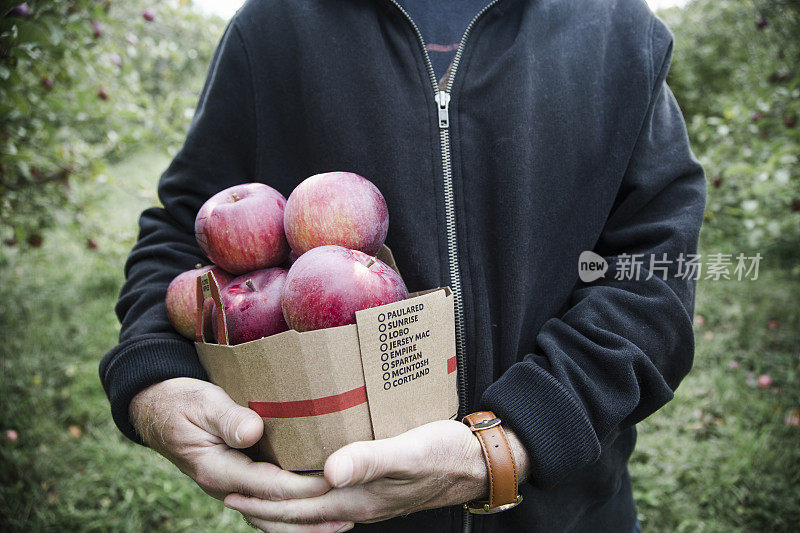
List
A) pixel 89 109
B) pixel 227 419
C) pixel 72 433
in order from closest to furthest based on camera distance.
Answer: pixel 227 419 → pixel 72 433 → pixel 89 109

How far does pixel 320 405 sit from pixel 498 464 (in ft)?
1.21

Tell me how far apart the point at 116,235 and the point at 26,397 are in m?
1.48

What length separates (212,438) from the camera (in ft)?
2.98

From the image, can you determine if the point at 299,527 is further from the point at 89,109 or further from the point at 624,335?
the point at 89,109

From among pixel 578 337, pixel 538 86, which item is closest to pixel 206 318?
pixel 578 337

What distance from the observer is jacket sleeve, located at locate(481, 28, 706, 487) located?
37.8 inches

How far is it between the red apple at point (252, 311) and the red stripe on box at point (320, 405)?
0.13m

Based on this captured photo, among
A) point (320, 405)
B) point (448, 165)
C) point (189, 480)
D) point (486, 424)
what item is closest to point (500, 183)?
point (448, 165)

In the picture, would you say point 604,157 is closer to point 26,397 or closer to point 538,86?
point 538,86

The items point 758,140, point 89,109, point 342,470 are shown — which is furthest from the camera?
point 758,140

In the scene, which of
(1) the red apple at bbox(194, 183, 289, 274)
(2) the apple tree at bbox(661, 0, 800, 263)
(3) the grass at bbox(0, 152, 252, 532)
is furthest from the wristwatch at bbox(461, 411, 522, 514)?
(2) the apple tree at bbox(661, 0, 800, 263)

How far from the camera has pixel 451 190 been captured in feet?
3.74

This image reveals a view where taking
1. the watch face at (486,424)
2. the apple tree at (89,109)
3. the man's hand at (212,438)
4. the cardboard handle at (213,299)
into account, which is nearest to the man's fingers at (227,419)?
the man's hand at (212,438)

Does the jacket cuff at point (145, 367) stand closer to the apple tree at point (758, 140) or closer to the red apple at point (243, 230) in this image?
the red apple at point (243, 230)
